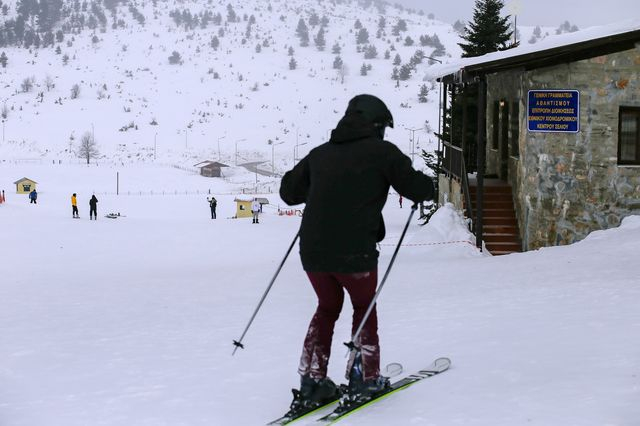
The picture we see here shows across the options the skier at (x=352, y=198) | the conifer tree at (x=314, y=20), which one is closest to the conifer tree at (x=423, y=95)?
the conifer tree at (x=314, y=20)

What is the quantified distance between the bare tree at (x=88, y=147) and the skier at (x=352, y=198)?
85585 millimetres

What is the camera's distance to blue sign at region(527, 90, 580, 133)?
51.8 ft

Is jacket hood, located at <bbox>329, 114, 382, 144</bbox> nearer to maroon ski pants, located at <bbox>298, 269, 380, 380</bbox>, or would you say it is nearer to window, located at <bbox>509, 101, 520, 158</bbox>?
maroon ski pants, located at <bbox>298, 269, 380, 380</bbox>

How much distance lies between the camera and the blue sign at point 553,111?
15773mm

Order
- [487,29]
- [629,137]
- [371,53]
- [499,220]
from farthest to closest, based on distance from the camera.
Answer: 1. [371,53]
2. [487,29]
3. [499,220]
4. [629,137]

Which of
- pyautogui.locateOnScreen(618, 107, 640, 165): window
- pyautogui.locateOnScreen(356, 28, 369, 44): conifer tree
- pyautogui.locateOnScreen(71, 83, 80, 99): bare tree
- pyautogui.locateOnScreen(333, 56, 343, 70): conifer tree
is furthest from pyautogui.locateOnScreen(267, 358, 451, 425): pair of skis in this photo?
pyautogui.locateOnScreen(356, 28, 369, 44): conifer tree

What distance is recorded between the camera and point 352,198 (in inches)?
182

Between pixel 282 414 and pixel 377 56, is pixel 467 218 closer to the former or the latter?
pixel 282 414

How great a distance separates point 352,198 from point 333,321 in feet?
2.58

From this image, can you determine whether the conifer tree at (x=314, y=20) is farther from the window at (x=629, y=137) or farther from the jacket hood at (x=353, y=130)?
the jacket hood at (x=353, y=130)

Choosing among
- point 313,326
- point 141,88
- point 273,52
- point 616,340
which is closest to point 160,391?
point 313,326

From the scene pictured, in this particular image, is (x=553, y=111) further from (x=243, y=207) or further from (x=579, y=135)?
(x=243, y=207)

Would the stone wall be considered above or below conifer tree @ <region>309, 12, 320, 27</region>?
below

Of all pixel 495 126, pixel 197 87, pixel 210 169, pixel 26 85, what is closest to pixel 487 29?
pixel 495 126
